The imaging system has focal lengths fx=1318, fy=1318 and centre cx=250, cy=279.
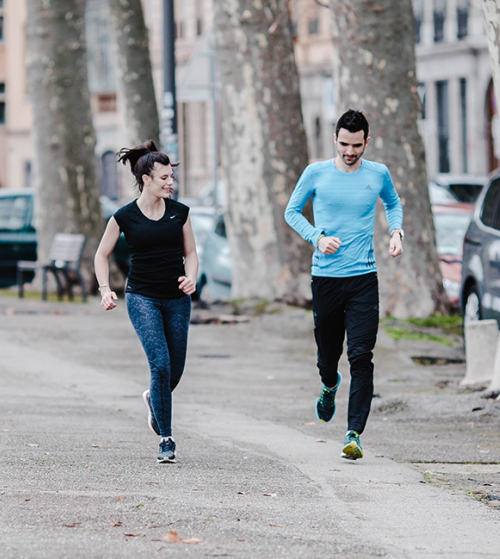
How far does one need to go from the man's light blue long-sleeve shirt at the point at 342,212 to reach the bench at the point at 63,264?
11.6 meters

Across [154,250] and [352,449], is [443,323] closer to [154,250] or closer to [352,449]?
[352,449]

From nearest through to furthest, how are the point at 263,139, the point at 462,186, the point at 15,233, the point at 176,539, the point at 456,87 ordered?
the point at 176,539
the point at 263,139
the point at 15,233
the point at 462,186
the point at 456,87

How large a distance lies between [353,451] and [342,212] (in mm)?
1297

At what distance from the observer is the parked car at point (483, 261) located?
36.7 feet

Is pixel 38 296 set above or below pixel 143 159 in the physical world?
below

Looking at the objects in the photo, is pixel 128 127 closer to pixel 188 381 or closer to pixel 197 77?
pixel 197 77

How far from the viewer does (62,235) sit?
63.8ft

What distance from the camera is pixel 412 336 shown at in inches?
501

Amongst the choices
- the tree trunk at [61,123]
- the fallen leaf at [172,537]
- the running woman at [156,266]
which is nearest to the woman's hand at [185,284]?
the running woman at [156,266]

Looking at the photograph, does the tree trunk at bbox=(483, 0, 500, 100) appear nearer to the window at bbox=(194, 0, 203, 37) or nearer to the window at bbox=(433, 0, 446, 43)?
the window at bbox=(433, 0, 446, 43)

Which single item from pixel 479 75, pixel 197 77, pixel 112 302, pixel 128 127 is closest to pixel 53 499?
pixel 112 302

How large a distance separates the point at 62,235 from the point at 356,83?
23.6 feet

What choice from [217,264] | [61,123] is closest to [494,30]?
[217,264]

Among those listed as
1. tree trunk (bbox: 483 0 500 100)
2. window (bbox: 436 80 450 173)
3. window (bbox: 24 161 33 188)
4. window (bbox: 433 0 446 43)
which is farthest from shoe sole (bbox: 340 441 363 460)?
window (bbox: 24 161 33 188)
